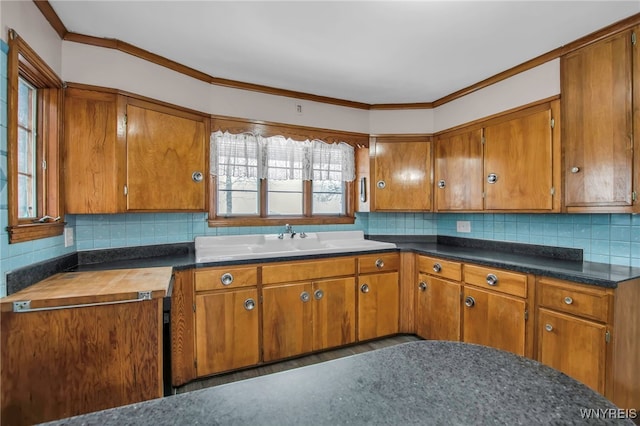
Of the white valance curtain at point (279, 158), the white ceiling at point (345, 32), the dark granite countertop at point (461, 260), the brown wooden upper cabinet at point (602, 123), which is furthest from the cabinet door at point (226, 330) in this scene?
the brown wooden upper cabinet at point (602, 123)

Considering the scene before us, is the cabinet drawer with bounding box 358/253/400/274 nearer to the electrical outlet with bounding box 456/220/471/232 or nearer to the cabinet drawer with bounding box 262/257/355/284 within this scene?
the cabinet drawer with bounding box 262/257/355/284

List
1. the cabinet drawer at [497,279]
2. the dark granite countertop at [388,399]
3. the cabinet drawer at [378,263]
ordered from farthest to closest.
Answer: the cabinet drawer at [378,263] < the cabinet drawer at [497,279] < the dark granite countertop at [388,399]

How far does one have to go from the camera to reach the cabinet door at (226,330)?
7.23ft

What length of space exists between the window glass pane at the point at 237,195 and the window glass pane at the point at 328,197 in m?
0.63

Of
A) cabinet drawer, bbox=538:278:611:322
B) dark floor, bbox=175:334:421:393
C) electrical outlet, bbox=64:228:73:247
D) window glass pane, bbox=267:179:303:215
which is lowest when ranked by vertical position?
dark floor, bbox=175:334:421:393

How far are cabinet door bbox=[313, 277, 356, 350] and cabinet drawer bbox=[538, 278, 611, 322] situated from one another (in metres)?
1.36

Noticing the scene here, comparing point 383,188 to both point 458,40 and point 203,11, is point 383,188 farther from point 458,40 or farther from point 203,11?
point 203,11

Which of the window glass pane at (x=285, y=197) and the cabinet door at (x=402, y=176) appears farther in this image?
the cabinet door at (x=402, y=176)

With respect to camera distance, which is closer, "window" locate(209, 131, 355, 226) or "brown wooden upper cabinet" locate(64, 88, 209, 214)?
"brown wooden upper cabinet" locate(64, 88, 209, 214)

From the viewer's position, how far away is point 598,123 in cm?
195

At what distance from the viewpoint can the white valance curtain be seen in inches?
109

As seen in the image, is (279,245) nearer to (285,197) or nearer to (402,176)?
(285,197)

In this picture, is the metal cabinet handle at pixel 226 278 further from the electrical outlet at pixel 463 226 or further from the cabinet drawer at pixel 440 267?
the electrical outlet at pixel 463 226

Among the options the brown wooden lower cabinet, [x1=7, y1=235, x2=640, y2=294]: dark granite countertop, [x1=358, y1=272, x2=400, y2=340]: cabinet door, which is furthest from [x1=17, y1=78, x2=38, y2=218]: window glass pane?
[x1=358, y1=272, x2=400, y2=340]: cabinet door
